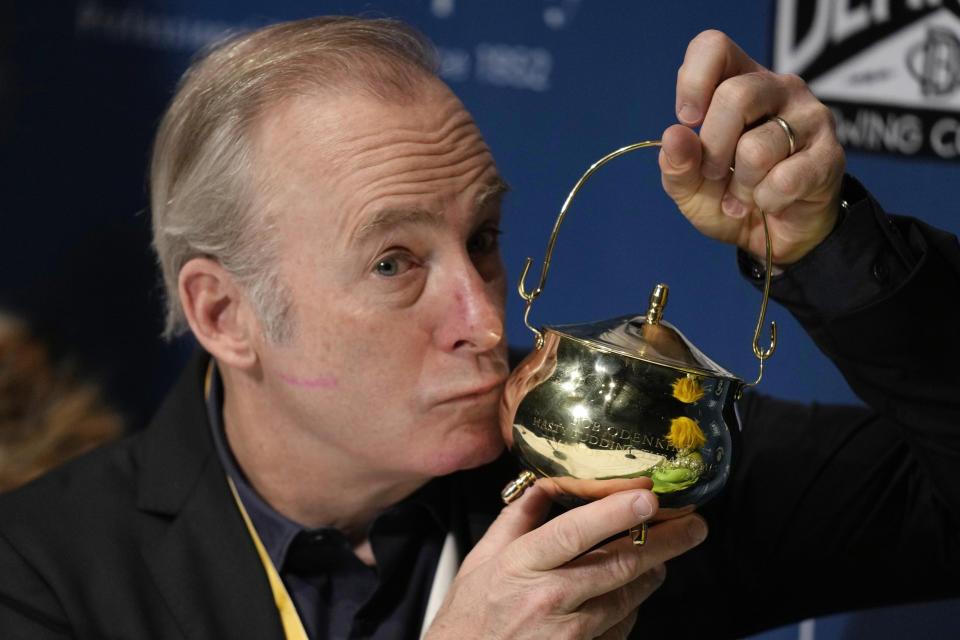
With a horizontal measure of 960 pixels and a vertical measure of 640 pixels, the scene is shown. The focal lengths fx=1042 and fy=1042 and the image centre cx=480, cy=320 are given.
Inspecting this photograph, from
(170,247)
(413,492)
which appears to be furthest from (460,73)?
(413,492)

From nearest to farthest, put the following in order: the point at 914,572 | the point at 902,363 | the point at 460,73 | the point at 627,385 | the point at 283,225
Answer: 1. the point at 627,385
2. the point at 902,363
3. the point at 283,225
4. the point at 914,572
5. the point at 460,73

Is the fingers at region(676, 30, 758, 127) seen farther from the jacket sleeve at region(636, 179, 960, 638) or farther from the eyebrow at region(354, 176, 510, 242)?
the eyebrow at region(354, 176, 510, 242)

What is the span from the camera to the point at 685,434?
108cm

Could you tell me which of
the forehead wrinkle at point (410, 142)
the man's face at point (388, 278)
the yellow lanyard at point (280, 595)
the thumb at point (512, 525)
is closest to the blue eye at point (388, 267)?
the man's face at point (388, 278)

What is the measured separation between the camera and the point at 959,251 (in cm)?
136

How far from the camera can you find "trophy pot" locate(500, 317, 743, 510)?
1079 mm

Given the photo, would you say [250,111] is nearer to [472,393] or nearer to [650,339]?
[472,393]

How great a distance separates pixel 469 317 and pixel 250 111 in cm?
46

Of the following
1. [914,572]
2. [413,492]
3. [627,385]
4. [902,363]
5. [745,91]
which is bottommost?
[914,572]

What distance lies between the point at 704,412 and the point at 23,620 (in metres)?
1.00

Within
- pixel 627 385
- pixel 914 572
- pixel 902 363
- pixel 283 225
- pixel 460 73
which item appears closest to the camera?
pixel 627 385

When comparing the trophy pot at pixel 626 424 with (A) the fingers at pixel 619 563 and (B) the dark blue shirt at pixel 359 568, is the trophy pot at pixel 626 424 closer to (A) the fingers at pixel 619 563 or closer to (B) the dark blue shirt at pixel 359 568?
(A) the fingers at pixel 619 563

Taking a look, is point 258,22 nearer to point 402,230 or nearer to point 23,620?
point 402,230

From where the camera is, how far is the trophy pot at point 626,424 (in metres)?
1.08
